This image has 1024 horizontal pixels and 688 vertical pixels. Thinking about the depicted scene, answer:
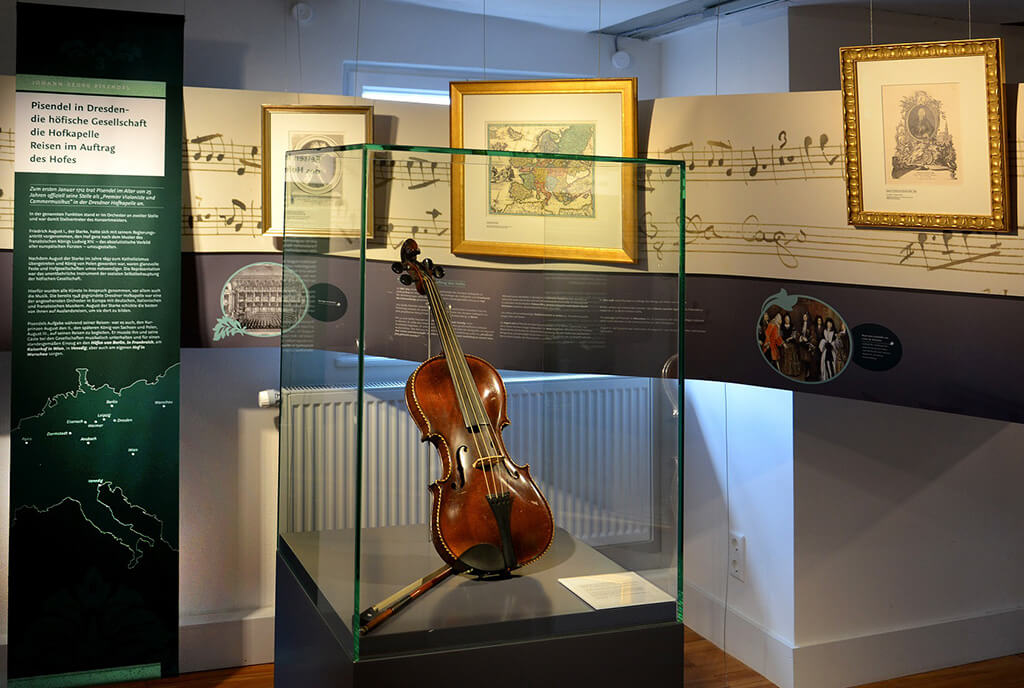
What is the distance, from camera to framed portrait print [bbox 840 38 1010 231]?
103 inches

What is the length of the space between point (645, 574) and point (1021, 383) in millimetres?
1366

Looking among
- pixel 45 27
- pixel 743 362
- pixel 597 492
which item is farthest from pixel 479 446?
pixel 45 27

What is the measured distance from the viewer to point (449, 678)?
69.7 inches

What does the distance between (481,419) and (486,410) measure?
0.08 feet

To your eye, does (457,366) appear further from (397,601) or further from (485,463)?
(397,601)

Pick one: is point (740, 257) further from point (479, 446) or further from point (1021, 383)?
point (479, 446)

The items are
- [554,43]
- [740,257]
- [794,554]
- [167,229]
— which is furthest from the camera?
[554,43]

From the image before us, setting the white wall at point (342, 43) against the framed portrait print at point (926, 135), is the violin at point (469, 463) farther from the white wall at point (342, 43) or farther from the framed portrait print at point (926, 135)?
the white wall at point (342, 43)

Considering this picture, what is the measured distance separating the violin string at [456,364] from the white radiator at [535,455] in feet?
0.23

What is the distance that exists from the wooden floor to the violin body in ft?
5.97

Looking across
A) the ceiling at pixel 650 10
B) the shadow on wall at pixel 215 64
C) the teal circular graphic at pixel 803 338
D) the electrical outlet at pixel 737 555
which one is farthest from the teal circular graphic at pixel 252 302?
the electrical outlet at pixel 737 555

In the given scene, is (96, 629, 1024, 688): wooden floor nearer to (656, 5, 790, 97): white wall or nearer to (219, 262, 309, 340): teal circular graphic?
(219, 262, 309, 340): teal circular graphic

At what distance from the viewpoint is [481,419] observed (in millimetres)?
1822

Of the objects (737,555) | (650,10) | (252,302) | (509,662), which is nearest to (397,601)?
(509,662)
